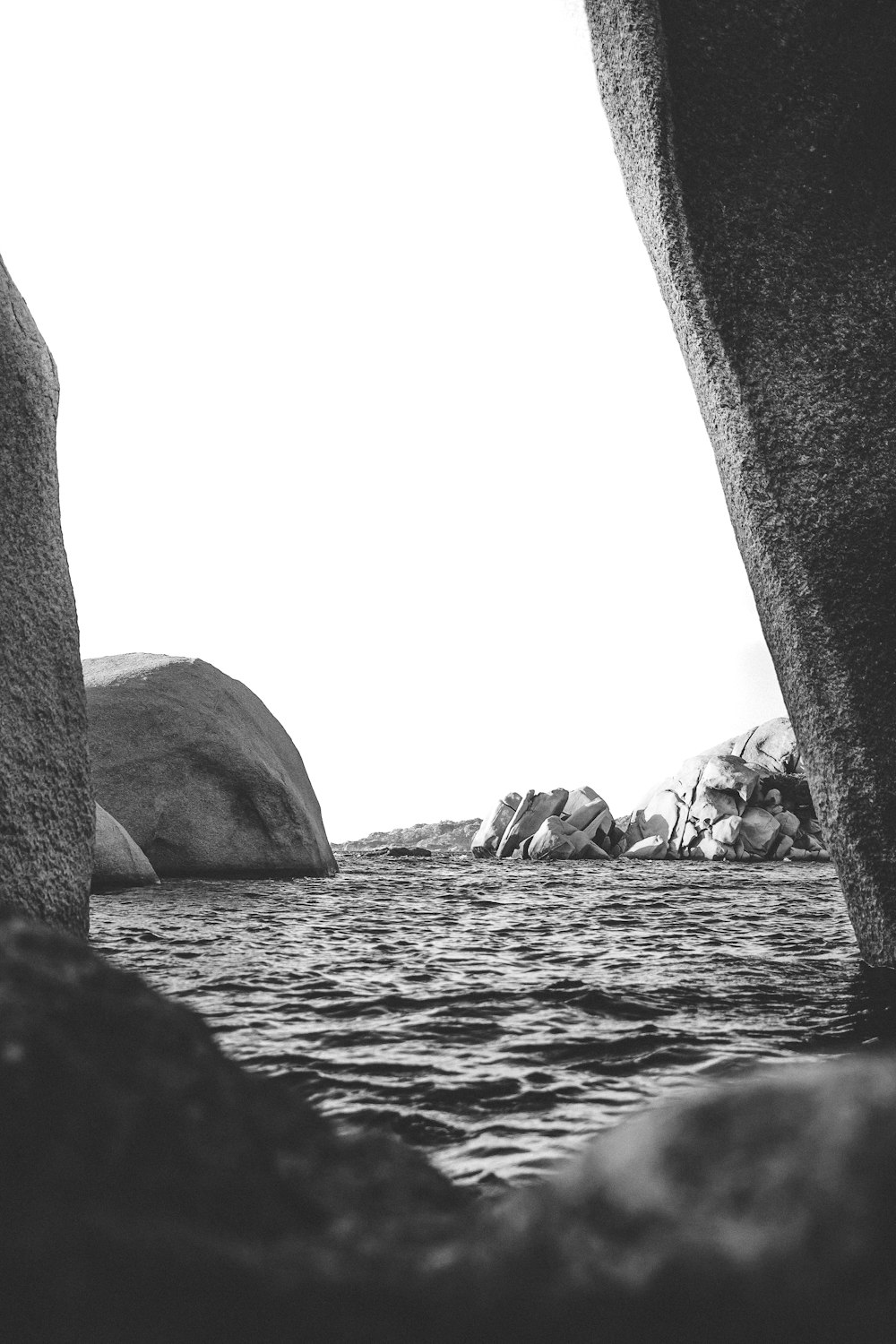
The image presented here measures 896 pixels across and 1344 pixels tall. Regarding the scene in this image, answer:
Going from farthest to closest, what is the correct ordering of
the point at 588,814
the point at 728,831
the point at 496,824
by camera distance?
1. the point at 496,824
2. the point at 588,814
3. the point at 728,831

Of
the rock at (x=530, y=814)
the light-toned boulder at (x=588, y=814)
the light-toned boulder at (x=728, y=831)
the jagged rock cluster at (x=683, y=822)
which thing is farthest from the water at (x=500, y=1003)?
Result: the rock at (x=530, y=814)

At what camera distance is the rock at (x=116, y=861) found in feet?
36.7

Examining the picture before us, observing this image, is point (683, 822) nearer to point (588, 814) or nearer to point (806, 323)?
point (588, 814)

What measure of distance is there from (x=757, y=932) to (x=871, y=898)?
225cm

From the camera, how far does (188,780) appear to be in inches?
531

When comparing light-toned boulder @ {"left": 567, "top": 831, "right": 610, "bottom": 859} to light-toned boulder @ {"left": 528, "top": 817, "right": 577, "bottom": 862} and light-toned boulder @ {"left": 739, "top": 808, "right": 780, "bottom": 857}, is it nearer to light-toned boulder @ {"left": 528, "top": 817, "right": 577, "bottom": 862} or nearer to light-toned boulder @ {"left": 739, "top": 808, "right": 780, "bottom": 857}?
light-toned boulder @ {"left": 528, "top": 817, "right": 577, "bottom": 862}

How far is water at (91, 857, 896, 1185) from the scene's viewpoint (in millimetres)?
3174

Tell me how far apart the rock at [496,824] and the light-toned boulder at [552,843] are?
130 inches

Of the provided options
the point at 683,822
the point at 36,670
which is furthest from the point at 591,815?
the point at 36,670

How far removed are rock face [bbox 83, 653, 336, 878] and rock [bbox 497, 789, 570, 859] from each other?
20016 mm

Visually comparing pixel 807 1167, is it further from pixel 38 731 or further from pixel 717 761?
pixel 717 761

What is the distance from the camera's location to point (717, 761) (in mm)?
32969

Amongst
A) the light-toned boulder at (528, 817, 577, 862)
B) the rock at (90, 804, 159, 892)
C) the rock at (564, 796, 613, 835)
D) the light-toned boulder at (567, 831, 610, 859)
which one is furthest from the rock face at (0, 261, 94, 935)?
the rock at (564, 796, 613, 835)

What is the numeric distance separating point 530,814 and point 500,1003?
Result: 2955cm
